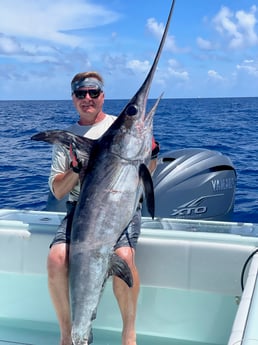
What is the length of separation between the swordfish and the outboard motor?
184 centimetres

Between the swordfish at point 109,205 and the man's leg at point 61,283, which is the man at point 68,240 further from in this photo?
the swordfish at point 109,205

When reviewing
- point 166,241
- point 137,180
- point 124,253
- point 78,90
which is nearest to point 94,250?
point 124,253

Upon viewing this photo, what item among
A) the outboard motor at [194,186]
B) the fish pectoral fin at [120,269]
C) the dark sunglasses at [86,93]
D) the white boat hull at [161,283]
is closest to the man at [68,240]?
the dark sunglasses at [86,93]

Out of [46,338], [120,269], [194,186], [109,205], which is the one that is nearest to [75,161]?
[109,205]

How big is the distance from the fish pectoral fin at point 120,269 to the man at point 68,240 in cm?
12

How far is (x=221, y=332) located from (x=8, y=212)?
160 cm

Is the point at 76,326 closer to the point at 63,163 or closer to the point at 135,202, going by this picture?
the point at 135,202

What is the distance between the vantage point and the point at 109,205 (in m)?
2.39

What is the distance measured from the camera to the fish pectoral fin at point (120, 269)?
2409 mm

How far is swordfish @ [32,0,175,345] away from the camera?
2.38 metres

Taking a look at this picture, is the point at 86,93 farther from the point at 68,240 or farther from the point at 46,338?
the point at 46,338

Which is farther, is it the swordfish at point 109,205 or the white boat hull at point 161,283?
→ the white boat hull at point 161,283

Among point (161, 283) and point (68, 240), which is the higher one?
point (68, 240)

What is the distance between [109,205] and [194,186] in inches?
82.4
